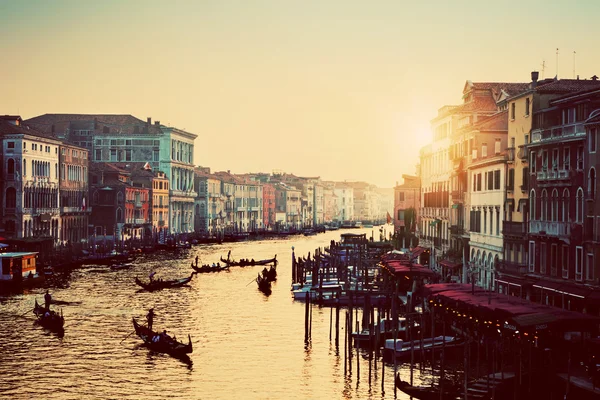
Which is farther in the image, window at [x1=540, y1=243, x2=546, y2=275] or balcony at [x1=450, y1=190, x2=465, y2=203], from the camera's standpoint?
balcony at [x1=450, y1=190, x2=465, y2=203]

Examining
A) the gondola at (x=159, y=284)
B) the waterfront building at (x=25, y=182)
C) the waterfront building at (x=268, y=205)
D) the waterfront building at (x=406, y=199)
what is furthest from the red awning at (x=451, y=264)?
the waterfront building at (x=268, y=205)

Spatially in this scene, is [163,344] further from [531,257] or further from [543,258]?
[543,258]

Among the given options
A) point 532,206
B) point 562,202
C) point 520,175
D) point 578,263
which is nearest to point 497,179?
point 520,175

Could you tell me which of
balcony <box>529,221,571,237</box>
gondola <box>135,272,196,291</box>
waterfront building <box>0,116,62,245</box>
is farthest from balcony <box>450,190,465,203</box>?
waterfront building <box>0,116,62,245</box>

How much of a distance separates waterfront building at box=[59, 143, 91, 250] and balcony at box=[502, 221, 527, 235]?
42783mm

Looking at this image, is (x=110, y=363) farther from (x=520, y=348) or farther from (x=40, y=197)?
(x=40, y=197)

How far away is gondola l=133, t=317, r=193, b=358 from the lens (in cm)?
3048

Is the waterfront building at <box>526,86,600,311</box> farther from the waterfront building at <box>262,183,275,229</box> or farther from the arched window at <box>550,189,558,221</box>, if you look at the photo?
the waterfront building at <box>262,183,275,229</box>

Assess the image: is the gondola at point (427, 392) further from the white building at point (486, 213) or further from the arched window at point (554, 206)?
the white building at point (486, 213)

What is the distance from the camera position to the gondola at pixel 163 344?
30.5 m

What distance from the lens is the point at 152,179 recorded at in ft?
311

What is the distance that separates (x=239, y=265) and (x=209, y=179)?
54472 millimetres

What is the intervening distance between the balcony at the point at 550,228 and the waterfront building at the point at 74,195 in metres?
45.9

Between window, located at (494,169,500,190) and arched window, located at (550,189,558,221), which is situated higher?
window, located at (494,169,500,190)
